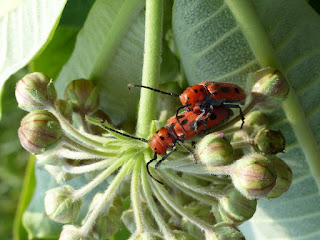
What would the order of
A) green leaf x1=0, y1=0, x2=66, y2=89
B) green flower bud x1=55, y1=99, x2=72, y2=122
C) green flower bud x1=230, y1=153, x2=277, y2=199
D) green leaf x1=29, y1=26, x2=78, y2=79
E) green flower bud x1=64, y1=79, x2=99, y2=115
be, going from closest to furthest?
1. green flower bud x1=230, y1=153, x2=277, y2=199
2. green leaf x1=0, y1=0, x2=66, y2=89
3. green flower bud x1=55, y1=99, x2=72, y2=122
4. green flower bud x1=64, y1=79, x2=99, y2=115
5. green leaf x1=29, y1=26, x2=78, y2=79

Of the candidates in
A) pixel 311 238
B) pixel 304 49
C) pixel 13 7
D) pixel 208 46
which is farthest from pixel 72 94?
pixel 311 238

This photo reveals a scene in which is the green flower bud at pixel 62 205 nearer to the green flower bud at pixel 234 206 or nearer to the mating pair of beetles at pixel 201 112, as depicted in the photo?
the mating pair of beetles at pixel 201 112

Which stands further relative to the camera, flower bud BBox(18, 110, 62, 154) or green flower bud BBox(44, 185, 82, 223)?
green flower bud BBox(44, 185, 82, 223)

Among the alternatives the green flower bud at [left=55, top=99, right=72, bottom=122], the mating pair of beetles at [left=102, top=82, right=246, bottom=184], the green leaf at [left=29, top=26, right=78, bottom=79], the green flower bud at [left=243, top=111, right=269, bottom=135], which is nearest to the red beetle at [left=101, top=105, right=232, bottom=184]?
the mating pair of beetles at [left=102, top=82, right=246, bottom=184]

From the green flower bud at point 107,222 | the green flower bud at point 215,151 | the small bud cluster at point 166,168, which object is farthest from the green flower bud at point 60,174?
the green flower bud at point 215,151

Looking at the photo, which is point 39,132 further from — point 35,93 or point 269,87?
point 269,87

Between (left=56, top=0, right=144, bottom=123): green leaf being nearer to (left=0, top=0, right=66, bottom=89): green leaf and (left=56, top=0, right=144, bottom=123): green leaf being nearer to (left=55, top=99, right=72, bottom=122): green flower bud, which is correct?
(left=55, top=99, right=72, bottom=122): green flower bud

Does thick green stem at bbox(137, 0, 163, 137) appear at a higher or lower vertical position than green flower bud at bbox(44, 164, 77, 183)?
higher
